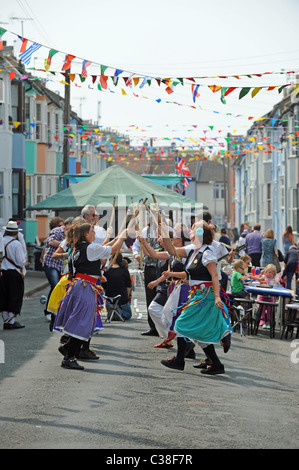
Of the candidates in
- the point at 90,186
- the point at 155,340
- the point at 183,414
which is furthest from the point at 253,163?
the point at 183,414

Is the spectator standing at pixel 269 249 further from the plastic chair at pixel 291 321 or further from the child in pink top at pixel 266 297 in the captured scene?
the plastic chair at pixel 291 321

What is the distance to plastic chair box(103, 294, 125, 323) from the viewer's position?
14934 millimetres

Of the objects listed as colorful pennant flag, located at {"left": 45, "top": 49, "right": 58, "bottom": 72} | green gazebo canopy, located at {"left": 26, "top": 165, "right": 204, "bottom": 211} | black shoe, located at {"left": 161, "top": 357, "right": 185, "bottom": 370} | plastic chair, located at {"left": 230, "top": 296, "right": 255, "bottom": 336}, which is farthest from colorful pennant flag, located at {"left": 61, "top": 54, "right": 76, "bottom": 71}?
green gazebo canopy, located at {"left": 26, "top": 165, "right": 204, "bottom": 211}

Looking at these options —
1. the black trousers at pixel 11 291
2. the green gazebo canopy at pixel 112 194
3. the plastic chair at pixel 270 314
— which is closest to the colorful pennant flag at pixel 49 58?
the black trousers at pixel 11 291

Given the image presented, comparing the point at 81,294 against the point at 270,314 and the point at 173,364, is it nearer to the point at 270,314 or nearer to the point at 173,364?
the point at 173,364

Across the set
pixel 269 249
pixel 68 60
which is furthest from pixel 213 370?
pixel 269 249

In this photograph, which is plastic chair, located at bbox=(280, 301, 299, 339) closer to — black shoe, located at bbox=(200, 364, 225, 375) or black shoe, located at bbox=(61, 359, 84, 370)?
black shoe, located at bbox=(200, 364, 225, 375)

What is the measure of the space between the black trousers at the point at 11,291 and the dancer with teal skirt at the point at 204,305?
5030 millimetres

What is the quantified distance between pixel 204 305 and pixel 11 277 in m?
5.52

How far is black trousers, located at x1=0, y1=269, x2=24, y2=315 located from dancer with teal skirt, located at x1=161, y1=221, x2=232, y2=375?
503 centimetres

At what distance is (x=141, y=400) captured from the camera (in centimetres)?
790

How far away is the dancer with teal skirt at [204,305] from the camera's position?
377 inches
